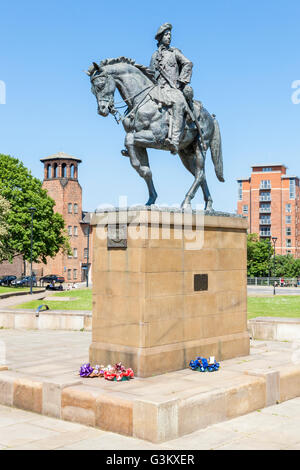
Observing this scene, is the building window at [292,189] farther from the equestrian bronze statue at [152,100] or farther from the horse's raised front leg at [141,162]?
the horse's raised front leg at [141,162]

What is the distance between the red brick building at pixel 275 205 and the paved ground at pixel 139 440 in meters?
109

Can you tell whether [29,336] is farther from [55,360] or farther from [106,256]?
[106,256]

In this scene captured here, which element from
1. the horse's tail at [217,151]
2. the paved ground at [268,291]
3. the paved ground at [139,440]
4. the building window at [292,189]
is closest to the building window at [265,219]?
the building window at [292,189]

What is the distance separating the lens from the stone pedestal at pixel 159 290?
10.3 metres

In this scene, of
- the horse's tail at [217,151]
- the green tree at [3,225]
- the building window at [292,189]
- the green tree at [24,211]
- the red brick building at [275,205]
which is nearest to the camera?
the horse's tail at [217,151]

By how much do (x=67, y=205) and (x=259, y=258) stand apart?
34.1 metres

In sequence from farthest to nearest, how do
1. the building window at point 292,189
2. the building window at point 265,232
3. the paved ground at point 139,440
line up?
the building window at point 265,232 < the building window at point 292,189 < the paved ground at point 139,440

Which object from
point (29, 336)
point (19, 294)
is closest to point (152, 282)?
point (29, 336)

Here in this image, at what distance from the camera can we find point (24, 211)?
5625cm

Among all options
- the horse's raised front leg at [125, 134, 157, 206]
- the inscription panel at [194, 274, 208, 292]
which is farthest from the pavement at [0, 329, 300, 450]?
the horse's raised front leg at [125, 134, 157, 206]

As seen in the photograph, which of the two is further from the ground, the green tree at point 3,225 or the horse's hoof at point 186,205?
the green tree at point 3,225

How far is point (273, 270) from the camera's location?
299ft

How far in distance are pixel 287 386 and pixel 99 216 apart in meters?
4.96

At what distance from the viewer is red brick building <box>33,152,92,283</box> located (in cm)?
9262
